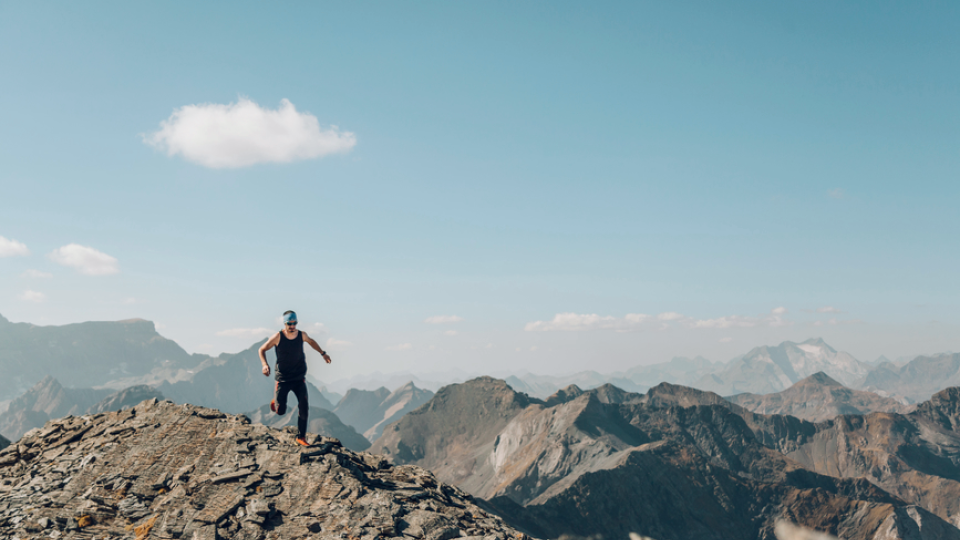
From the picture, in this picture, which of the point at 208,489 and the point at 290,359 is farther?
the point at 290,359

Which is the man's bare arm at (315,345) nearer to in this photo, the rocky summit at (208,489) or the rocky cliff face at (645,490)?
the rocky summit at (208,489)

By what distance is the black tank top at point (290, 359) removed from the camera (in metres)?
16.1

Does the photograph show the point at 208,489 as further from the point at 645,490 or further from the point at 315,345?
the point at 645,490

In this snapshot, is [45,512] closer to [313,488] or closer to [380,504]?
[313,488]

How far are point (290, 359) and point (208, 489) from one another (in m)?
4.05

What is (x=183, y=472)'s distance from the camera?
15344 mm

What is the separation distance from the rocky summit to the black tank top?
2.34 metres

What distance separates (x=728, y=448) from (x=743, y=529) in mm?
78105

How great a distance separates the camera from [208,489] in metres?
14.5

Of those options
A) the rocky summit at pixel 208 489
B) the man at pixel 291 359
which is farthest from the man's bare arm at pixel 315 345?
the rocky summit at pixel 208 489

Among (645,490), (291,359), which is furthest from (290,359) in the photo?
(645,490)

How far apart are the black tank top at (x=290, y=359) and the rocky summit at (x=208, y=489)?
2.34 meters

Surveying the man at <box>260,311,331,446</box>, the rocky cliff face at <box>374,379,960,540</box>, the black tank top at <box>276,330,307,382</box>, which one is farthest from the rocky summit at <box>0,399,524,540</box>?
the rocky cliff face at <box>374,379,960,540</box>

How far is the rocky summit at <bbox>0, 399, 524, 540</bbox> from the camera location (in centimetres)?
1333
